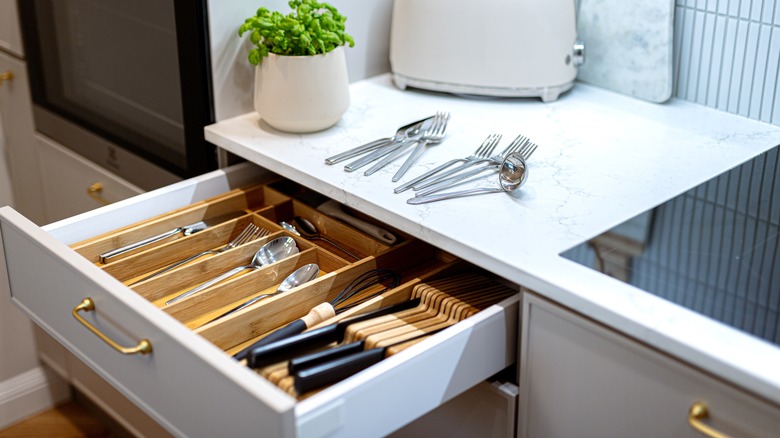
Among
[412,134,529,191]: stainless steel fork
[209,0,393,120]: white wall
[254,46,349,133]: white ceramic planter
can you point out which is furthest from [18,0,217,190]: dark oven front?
[412,134,529,191]: stainless steel fork

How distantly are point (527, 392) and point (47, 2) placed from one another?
1121 millimetres

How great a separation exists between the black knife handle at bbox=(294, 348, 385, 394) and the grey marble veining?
0.81 m

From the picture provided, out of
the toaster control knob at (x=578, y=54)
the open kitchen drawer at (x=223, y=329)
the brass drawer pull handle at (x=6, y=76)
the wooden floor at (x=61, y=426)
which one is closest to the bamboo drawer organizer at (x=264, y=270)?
the open kitchen drawer at (x=223, y=329)

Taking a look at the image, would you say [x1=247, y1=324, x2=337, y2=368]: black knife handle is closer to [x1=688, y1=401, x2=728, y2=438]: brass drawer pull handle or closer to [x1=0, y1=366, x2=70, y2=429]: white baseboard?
[x1=688, y1=401, x2=728, y2=438]: brass drawer pull handle

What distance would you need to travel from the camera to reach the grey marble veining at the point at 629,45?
1.60 meters

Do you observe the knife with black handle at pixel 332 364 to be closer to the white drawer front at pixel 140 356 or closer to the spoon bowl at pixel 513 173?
the white drawer front at pixel 140 356

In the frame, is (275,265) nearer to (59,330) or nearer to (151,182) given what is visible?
(59,330)

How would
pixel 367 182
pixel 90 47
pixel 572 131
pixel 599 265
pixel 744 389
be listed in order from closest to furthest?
pixel 744 389, pixel 599 265, pixel 367 182, pixel 572 131, pixel 90 47

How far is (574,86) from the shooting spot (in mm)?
1750

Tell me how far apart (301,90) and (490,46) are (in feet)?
1.21

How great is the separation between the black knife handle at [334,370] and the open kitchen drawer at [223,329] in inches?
1.0

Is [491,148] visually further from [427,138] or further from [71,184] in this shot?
[71,184]

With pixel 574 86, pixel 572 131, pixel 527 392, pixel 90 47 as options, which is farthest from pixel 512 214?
pixel 90 47

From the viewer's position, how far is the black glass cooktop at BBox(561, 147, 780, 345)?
102 centimetres
